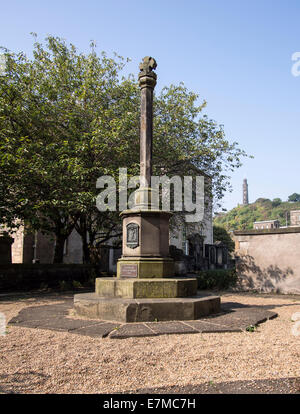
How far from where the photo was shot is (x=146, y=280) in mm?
6758

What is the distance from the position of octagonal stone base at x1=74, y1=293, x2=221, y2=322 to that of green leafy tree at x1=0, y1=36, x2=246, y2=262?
16.7ft

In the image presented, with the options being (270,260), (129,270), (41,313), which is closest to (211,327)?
(129,270)

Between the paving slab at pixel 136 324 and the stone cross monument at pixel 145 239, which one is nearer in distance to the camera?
the paving slab at pixel 136 324

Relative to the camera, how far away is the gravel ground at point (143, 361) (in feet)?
10.3

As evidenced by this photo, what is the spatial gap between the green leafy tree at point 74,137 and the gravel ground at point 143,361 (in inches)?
261

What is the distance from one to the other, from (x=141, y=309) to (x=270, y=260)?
7920 mm

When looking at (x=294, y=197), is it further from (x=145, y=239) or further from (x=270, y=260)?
(x=145, y=239)

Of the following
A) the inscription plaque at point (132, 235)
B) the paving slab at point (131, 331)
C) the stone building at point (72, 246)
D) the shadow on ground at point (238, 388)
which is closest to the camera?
the shadow on ground at point (238, 388)

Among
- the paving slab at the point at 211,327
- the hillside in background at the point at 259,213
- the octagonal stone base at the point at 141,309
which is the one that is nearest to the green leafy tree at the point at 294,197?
the hillside in background at the point at 259,213

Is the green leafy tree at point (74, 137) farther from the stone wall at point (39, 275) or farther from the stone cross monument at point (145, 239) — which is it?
the stone cross monument at point (145, 239)

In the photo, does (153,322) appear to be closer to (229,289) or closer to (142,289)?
(142,289)

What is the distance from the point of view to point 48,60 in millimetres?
14234

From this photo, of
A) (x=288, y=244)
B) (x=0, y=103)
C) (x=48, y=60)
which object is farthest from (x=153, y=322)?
(x=48, y=60)

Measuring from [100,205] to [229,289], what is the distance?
6.39 meters
